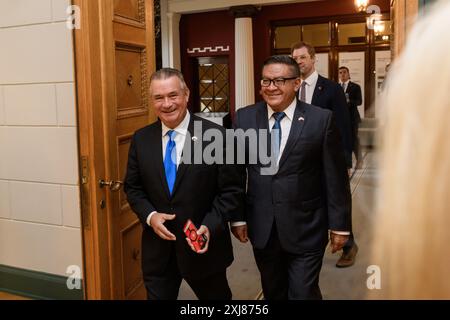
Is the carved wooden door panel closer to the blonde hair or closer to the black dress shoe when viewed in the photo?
the black dress shoe

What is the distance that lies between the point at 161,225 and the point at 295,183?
713 mm

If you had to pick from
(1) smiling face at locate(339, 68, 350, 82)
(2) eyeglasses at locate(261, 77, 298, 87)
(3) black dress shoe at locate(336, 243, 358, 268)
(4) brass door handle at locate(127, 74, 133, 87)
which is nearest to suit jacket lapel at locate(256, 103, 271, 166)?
(2) eyeglasses at locate(261, 77, 298, 87)

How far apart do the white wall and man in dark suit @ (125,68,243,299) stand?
71 cm

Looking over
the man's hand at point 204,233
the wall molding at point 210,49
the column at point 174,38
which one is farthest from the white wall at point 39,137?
the wall molding at point 210,49

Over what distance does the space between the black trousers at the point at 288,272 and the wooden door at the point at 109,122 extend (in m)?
0.87

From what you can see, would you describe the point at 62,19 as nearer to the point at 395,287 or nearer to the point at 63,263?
the point at 63,263

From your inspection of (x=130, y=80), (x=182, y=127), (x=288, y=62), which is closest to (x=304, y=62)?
(x=288, y=62)

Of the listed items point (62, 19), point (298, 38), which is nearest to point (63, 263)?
point (62, 19)

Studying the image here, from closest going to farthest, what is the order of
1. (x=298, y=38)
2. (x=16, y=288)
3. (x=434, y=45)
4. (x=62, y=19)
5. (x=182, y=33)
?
(x=434, y=45) → (x=62, y=19) → (x=16, y=288) → (x=298, y=38) → (x=182, y=33)

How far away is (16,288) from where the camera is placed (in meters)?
3.35

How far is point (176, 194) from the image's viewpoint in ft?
7.83

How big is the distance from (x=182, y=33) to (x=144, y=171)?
10169mm

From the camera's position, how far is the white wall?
9.65 ft
